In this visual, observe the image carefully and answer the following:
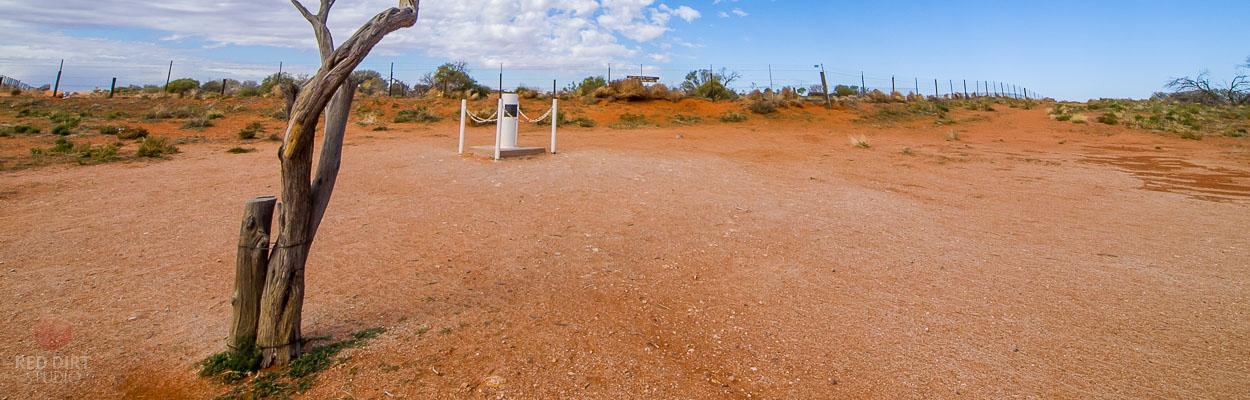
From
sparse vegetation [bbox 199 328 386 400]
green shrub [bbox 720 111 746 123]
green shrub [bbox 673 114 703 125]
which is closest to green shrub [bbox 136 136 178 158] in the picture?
sparse vegetation [bbox 199 328 386 400]

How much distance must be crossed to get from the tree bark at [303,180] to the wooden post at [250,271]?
0.04 meters

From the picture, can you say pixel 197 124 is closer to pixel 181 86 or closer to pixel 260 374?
pixel 260 374

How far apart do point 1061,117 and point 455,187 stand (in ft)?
95.8

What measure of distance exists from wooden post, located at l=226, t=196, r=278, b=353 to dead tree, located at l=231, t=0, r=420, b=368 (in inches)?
1.3

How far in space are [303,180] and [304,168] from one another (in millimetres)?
69

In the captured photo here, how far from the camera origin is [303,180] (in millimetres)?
3344

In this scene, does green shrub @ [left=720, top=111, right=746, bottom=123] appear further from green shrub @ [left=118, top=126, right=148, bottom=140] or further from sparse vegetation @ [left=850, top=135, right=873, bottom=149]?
green shrub @ [left=118, top=126, right=148, bottom=140]

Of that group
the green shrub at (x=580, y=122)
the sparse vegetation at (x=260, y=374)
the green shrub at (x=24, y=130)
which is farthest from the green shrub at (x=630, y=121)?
the sparse vegetation at (x=260, y=374)

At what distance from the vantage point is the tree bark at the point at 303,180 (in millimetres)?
3182

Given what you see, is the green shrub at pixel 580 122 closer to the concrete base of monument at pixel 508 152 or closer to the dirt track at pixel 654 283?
the concrete base of monument at pixel 508 152

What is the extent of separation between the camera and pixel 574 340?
4039 millimetres

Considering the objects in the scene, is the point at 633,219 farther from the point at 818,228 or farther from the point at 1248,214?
the point at 1248,214

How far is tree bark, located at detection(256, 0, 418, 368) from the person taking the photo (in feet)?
10.4

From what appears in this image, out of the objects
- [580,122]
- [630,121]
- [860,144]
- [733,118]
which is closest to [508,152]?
[860,144]
